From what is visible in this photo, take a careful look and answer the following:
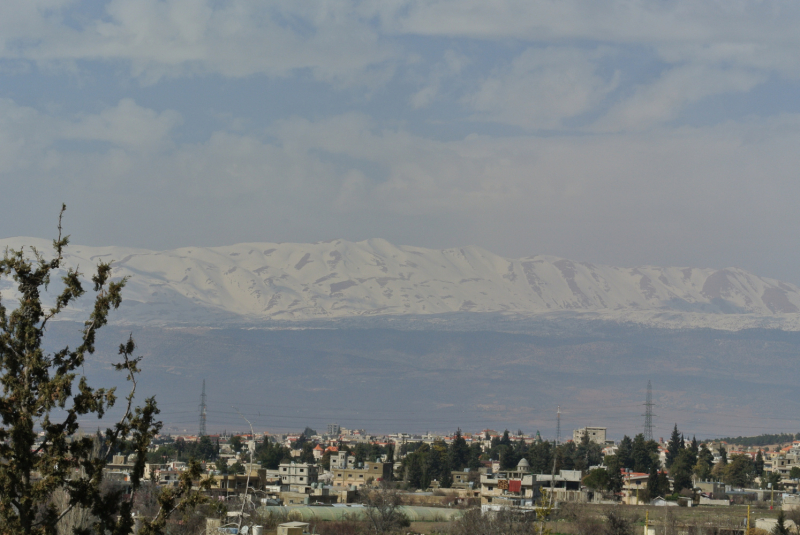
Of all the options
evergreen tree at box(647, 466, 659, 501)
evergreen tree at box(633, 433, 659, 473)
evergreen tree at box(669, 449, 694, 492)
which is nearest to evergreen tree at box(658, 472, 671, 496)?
evergreen tree at box(647, 466, 659, 501)

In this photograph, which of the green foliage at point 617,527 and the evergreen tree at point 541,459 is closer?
the green foliage at point 617,527

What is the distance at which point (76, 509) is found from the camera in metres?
14.0

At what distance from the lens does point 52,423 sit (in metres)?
13.5

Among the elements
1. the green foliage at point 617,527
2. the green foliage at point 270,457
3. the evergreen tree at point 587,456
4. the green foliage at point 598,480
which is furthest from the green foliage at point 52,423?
the evergreen tree at point 587,456

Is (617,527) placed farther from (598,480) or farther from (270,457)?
(270,457)

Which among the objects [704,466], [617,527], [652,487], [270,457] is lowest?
[617,527]

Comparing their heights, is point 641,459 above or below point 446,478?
above

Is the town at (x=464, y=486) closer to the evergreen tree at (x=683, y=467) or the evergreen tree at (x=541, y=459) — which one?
the evergreen tree at (x=541, y=459)

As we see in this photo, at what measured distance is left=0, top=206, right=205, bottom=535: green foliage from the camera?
1285 centimetres

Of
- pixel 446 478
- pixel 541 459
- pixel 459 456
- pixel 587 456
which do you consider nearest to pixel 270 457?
pixel 446 478

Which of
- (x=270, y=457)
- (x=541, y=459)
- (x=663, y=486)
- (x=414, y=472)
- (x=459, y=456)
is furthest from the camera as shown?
(x=459, y=456)

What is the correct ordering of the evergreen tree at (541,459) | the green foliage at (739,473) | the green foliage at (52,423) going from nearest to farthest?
1. the green foliage at (52,423)
2. the green foliage at (739,473)
3. the evergreen tree at (541,459)

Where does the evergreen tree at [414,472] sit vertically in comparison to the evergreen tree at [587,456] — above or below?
below

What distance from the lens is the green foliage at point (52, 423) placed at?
1285cm
